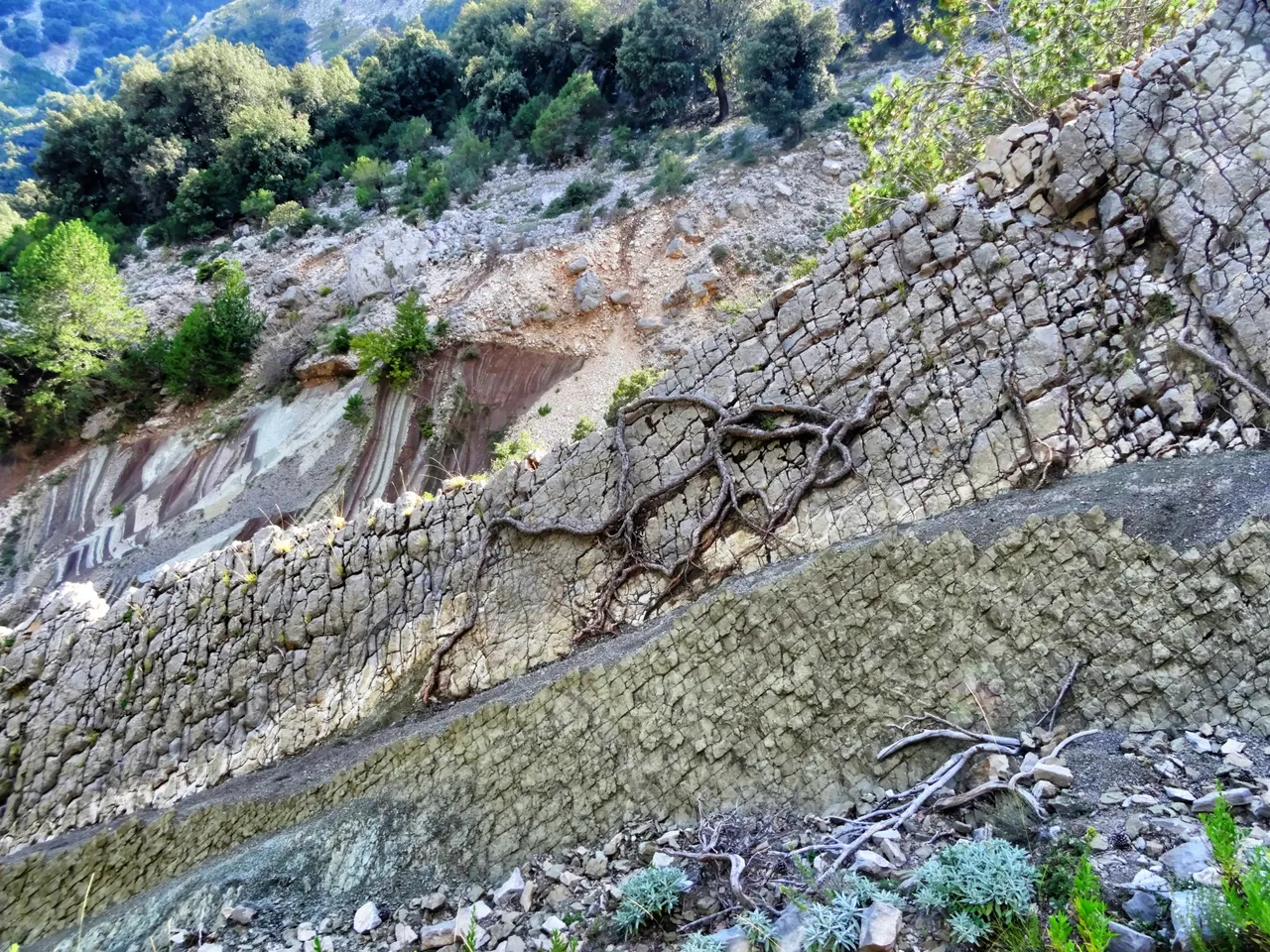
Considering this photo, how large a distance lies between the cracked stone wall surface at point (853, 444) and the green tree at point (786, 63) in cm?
1595

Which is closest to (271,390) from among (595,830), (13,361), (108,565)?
(108,565)

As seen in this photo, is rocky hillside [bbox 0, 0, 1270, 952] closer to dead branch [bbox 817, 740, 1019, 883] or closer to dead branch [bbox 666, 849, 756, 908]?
dead branch [bbox 817, 740, 1019, 883]

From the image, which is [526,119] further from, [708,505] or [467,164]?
[708,505]

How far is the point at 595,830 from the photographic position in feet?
18.5

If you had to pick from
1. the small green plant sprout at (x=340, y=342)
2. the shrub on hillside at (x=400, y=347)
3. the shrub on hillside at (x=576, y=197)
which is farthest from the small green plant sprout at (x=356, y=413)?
the shrub on hillside at (x=576, y=197)

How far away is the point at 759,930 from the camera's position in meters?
3.71

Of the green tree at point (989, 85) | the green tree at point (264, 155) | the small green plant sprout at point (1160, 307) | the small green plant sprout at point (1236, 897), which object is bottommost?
the small green plant sprout at point (1236, 897)

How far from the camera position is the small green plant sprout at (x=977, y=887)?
128 inches

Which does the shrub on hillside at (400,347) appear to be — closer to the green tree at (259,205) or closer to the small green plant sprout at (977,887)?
the green tree at (259,205)

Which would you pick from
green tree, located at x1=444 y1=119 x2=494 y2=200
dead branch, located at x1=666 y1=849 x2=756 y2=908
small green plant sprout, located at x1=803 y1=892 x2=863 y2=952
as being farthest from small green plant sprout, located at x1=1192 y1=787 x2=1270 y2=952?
green tree, located at x1=444 y1=119 x2=494 y2=200

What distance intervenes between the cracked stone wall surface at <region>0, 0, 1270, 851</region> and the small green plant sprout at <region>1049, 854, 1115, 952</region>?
3731 millimetres

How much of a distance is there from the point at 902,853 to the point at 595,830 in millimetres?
2455

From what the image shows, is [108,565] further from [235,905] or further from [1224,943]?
[1224,943]

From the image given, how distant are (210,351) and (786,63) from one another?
1816 centimetres
